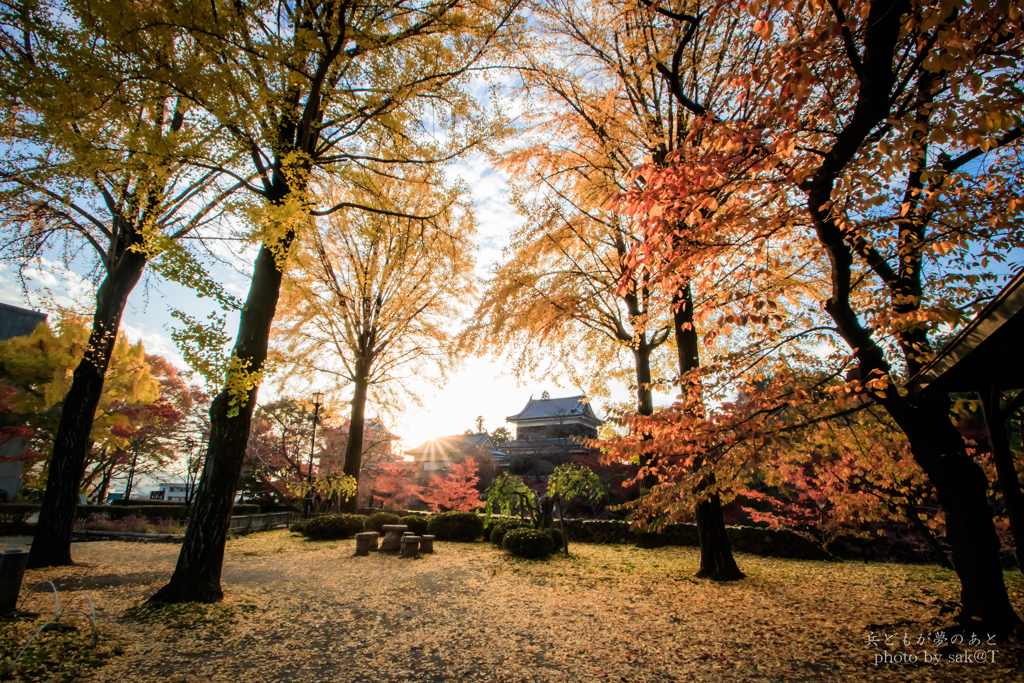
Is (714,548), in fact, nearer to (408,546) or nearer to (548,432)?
(408,546)

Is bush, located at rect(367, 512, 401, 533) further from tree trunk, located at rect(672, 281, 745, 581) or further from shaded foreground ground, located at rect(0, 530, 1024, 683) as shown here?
tree trunk, located at rect(672, 281, 745, 581)

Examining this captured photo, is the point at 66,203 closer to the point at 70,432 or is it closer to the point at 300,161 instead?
the point at 70,432

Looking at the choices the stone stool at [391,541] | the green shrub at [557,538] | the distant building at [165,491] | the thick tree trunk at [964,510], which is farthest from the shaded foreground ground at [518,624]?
the distant building at [165,491]

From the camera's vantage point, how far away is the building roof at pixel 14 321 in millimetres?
21281

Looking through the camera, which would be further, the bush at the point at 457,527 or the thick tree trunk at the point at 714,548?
the bush at the point at 457,527

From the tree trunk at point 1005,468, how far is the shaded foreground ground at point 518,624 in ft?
3.48

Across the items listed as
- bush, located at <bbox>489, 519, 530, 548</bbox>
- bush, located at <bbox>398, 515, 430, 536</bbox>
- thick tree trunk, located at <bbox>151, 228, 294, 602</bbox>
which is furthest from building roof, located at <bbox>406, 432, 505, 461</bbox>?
thick tree trunk, located at <bbox>151, 228, 294, 602</bbox>

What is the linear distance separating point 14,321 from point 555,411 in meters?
30.5

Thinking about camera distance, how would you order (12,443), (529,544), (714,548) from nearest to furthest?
1. (714,548)
2. (529,544)
3. (12,443)

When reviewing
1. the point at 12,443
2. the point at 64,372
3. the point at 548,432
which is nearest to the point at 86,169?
the point at 64,372

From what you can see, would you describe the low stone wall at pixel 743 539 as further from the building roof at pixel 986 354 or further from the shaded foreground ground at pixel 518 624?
the building roof at pixel 986 354

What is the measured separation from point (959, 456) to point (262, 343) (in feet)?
26.5

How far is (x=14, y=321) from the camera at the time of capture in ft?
71.5

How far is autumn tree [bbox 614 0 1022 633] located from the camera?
2.62m
